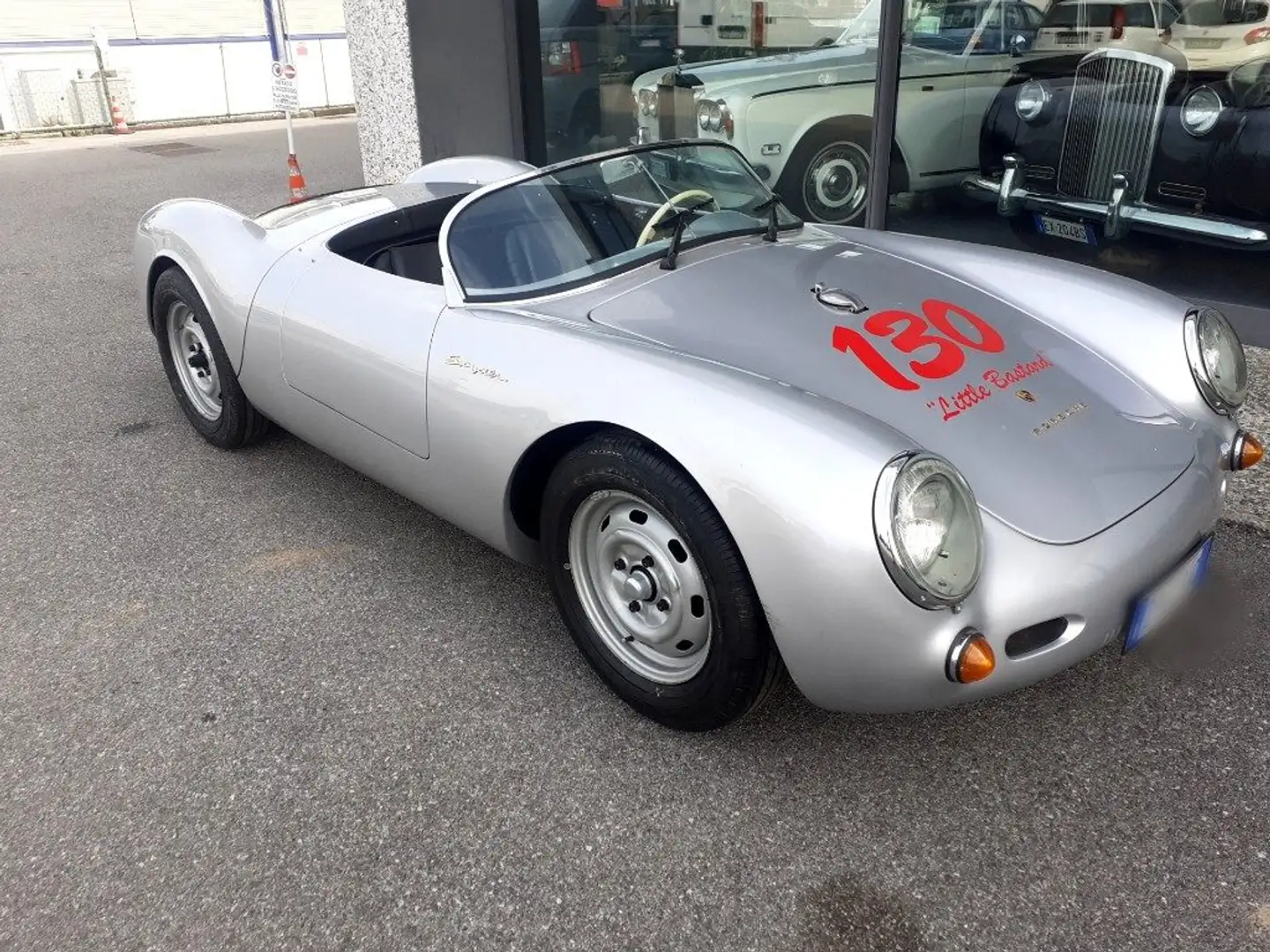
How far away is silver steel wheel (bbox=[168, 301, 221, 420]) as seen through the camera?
378cm

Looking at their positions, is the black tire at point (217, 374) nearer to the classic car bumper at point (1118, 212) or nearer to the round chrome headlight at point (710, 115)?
the round chrome headlight at point (710, 115)

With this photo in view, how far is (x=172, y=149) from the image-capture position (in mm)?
13367

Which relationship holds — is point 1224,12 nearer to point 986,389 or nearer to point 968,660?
point 986,389

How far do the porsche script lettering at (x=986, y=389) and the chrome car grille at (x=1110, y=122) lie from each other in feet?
9.35

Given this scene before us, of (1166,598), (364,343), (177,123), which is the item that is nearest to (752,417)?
(1166,598)

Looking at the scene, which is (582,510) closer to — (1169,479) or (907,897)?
(907,897)

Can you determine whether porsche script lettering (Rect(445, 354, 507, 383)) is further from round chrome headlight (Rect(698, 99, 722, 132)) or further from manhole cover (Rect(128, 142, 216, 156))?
manhole cover (Rect(128, 142, 216, 156))

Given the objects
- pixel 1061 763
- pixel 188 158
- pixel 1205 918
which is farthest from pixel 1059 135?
pixel 188 158

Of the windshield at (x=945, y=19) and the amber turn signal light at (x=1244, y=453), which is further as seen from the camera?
the windshield at (x=945, y=19)

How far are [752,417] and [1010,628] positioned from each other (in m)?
0.64

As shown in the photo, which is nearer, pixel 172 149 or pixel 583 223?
pixel 583 223

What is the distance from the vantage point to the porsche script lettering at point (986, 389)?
2236 millimetres

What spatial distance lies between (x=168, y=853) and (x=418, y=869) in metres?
0.53

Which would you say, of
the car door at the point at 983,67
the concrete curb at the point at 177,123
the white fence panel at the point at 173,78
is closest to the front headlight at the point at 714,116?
the car door at the point at 983,67
